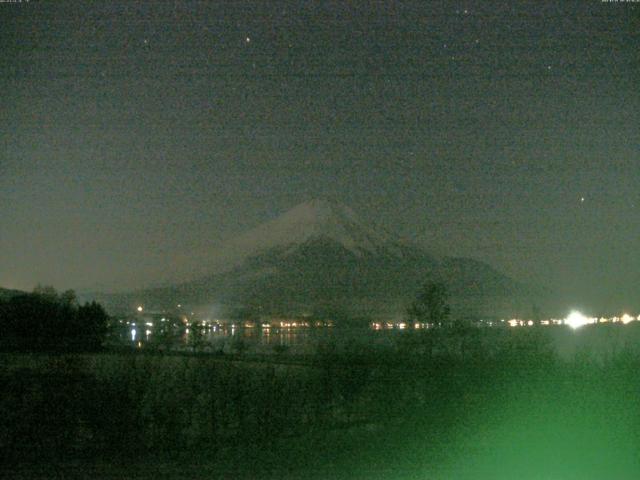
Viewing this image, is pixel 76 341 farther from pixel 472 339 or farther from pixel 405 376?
pixel 405 376

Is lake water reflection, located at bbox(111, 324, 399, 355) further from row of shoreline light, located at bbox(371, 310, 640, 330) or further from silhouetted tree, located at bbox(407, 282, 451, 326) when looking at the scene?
silhouetted tree, located at bbox(407, 282, 451, 326)

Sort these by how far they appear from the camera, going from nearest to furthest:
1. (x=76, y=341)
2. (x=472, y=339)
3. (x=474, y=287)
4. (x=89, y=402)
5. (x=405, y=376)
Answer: (x=89, y=402)
(x=405, y=376)
(x=472, y=339)
(x=76, y=341)
(x=474, y=287)

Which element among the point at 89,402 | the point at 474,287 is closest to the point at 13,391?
the point at 89,402

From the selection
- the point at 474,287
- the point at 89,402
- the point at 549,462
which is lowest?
the point at 549,462

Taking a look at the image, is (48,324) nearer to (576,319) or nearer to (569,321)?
(569,321)

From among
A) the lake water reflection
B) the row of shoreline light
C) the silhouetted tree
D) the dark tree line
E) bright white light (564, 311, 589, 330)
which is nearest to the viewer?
the lake water reflection

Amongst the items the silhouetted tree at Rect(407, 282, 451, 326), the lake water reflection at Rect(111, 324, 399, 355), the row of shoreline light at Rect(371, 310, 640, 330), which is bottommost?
the lake water reflection at Rect(111, 324, 399, 355)

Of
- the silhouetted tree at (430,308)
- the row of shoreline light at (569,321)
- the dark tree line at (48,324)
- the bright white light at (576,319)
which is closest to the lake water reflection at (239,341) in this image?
the row of shoreline light at (569,321)

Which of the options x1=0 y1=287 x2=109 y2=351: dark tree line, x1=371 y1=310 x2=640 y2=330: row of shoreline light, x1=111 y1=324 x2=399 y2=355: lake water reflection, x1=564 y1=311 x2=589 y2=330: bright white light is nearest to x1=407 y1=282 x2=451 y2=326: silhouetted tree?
x1=371 y1=310 x2=640 y2=330: row of shoreline light
